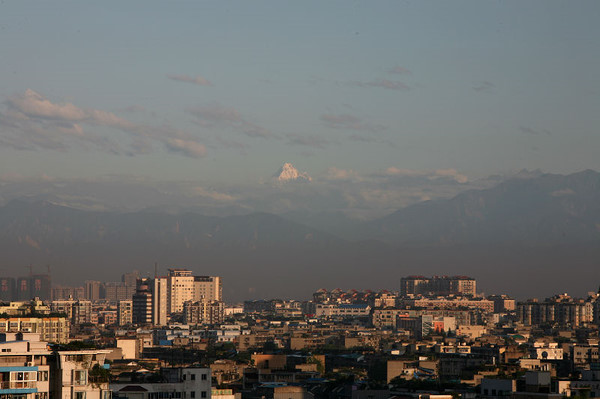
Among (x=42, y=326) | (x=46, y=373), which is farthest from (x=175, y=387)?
(x=42, y=326)

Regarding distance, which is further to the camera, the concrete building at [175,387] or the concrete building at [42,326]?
the concrete building at [42,326]

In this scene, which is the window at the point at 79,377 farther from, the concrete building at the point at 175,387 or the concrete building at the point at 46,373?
the concrete building at the point at 175,387

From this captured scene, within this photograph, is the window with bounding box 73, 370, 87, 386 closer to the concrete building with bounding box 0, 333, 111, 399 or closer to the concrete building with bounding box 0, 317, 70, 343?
the concrete building with bounding box 0, 333, 111, 399

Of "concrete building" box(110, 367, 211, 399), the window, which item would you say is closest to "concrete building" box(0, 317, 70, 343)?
"concrete building" box(110, 367, 211, 399)

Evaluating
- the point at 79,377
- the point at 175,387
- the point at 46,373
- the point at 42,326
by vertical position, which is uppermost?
the point at 46,373

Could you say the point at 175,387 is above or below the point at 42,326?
above

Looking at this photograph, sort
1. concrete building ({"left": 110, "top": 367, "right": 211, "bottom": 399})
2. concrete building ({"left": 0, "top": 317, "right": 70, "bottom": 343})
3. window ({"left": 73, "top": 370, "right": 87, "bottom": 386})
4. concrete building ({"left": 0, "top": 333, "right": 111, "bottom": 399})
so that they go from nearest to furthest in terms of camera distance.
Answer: concrete building ({"left": 0, "top": 333, "right": 111, "bottom": 399})
window ({"left": 73, "top": 370, "right": 87, "bottom": 386})
concrete building ({"left": 110, "top": 367, "right": 211, "bottom": 399})
concrete building ({"left": 0, "top": 317, "right": 70, "bottom": 343})

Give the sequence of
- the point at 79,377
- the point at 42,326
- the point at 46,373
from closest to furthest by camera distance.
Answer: the point at 46,373 < the point at 79,377 < the point at 42,326

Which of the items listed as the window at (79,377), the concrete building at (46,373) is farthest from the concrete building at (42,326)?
the window at (79,377)

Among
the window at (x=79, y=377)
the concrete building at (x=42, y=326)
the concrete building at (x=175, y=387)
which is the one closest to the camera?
the window at (x=79, y=377)

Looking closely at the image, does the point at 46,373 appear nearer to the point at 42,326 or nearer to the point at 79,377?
the point at 79,377

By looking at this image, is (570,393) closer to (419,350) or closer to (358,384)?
(358,384)
